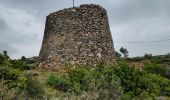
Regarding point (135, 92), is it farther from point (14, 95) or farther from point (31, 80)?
point (14, 95)

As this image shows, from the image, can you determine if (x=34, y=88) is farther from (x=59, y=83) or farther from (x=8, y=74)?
(x=59, y=83)

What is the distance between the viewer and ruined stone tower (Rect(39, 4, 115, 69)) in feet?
78.7

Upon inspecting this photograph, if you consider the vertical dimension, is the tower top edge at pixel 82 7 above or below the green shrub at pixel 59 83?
above

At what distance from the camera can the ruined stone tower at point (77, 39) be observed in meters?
24.0

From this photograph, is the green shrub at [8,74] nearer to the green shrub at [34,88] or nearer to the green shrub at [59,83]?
the green shrub at [59,83]

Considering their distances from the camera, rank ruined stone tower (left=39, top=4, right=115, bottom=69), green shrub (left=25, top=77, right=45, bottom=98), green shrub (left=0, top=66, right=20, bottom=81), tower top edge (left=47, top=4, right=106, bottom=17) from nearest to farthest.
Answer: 1. green shrub (left=25, top=77, right=45, bottom=98)
2. green shrub (left=0, top=66, right=20, bottom=81)
3. ruined stone tower (left=39, top=4, right=115, bottom=69)
4. tower top edge (left=47, top=4, right=106, bottom=17)

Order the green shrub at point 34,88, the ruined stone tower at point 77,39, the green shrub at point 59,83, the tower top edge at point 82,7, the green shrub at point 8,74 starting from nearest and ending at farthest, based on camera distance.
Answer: the green shrub at point 34,88 < the green shrub at point 8,74 < the green shrub at point 59,83 < the ruined stone tower at point 77,39 < the tower top edge at point 82,7

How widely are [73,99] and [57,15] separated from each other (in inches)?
571

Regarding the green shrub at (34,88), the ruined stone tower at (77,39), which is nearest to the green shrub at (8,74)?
the green shrub at (34,88)

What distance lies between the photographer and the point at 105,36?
24.9 meters

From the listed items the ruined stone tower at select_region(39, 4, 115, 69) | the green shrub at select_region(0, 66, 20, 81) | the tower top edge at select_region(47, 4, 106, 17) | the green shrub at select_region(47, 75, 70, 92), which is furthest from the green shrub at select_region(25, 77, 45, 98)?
the tower top edge at select_region(47, 4, 106, 17)

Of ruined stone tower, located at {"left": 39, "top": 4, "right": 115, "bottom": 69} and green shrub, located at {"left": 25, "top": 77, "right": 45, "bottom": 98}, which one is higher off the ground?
ruined stone tower, located at {"left": 39, "top": 4, "right": 115, "bottom": 69}

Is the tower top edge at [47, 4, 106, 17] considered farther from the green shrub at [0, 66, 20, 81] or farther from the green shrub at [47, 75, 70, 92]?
the green shrub at [0, 66, 20, 81]

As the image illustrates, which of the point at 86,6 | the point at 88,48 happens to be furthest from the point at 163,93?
the point at 86,6
